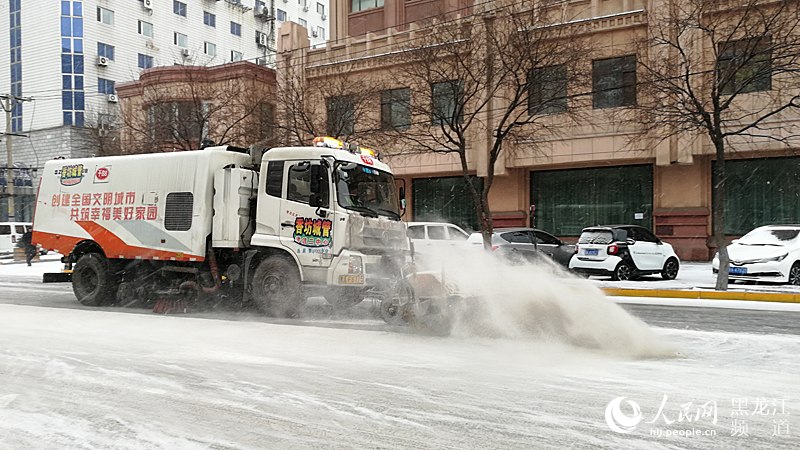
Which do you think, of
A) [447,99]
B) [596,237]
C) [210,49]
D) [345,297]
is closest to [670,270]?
[596,237]

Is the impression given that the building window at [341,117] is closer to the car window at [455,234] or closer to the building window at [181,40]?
the car window at [455,234]

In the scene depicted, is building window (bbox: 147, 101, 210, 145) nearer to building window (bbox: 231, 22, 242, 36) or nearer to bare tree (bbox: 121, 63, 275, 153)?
bare tree (bbox: 121, 63, 275, 153)

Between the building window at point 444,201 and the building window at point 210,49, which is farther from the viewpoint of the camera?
the building window at point 210,49

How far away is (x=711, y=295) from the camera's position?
521 inches

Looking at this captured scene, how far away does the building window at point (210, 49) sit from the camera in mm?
58625

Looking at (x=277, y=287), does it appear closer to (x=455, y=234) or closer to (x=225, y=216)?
(x=225, y=216)

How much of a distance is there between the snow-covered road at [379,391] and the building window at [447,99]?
11.1m

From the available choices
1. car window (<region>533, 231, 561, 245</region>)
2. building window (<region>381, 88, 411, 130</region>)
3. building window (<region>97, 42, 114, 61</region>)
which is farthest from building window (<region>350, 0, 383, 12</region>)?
building window (<region>97, 42, 114, 61</region>)

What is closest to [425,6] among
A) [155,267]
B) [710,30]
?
[710,30]

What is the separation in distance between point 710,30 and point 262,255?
1144 cm

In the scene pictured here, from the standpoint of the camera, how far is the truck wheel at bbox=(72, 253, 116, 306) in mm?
11914

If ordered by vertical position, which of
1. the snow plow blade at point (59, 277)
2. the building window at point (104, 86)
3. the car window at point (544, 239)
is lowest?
the snow plow blade at point (59, 277)

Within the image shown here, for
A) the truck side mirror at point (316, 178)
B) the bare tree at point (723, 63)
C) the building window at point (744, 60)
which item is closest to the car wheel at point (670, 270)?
the bare tree at point (723, 63)

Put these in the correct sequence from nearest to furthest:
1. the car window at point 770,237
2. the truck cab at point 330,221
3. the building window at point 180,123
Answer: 1. the truck cab at point 330,221
2. the car window at point 770,237
3. the building window at point 180,123
